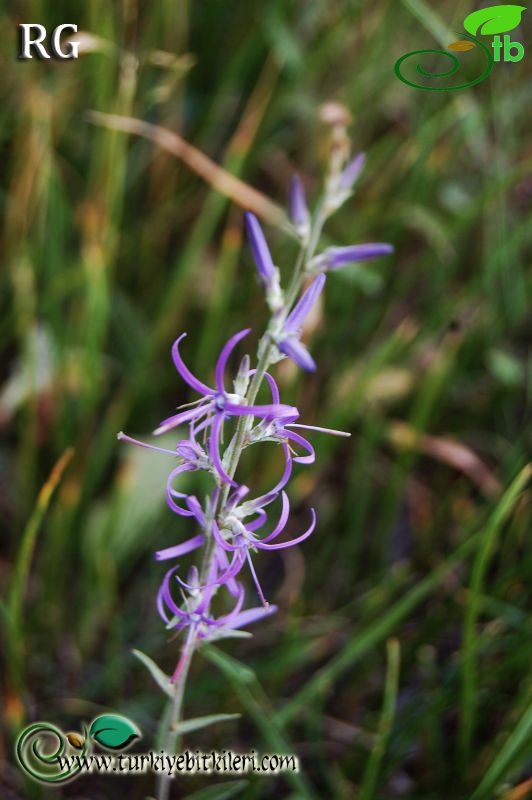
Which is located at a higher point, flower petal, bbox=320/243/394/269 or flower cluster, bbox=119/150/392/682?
flower petal, bbox=320/243/394/269

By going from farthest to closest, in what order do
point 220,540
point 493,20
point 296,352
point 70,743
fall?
point 493,20 < point 70,743 < point 220,540 < point 296,352

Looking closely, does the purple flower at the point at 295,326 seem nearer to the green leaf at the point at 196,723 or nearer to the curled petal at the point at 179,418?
the curled petal at the point at 179,418

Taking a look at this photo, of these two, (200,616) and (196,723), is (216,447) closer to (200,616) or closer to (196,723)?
(200,616)

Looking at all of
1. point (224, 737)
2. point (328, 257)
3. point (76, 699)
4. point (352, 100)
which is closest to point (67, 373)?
point (76, 699)

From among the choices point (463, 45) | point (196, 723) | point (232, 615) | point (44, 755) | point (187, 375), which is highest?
point (463, 45)

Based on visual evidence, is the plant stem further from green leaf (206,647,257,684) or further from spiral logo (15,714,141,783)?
spiral logo (15,714,141,783)

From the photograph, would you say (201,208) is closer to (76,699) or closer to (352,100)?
(352,100)

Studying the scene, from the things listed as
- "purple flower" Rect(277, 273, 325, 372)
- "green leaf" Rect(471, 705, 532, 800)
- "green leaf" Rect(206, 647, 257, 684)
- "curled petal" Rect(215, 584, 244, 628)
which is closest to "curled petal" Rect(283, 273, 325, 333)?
"purple flower" Rect(277, 273, 325, 372)

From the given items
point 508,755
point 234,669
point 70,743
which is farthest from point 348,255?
point 70,743
